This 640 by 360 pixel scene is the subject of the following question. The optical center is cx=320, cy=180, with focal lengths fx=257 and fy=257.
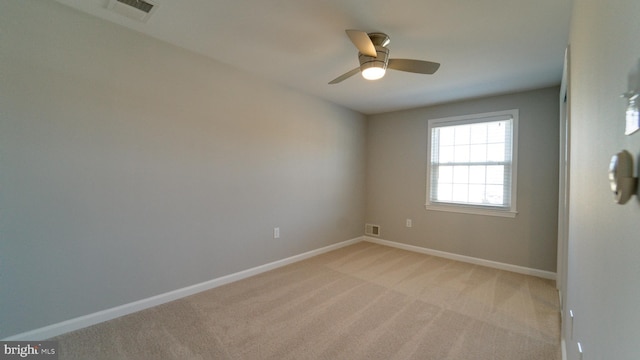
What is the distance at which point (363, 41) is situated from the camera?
1.85 meters

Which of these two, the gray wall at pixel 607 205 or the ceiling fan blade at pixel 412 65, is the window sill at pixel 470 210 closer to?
the ceiling fan blade at pixel 412 65

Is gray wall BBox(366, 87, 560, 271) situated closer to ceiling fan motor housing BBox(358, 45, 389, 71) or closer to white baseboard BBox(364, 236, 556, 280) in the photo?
white baseboard BBox(364, 236, 556, 280)

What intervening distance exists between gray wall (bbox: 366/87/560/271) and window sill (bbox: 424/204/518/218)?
60 millimetres

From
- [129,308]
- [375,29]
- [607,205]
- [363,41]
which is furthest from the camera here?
[129,308]

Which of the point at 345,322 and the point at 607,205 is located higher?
the point at 607,205

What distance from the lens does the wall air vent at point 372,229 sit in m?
4.74

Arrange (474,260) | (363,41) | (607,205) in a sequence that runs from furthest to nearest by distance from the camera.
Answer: (474,260) → (363,41) → (607,205)

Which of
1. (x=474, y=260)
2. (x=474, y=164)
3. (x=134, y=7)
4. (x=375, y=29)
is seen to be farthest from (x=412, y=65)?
(x=474, y=260)

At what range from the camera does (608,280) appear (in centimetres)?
73

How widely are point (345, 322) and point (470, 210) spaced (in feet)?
8.80

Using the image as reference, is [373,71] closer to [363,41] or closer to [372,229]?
[363,41]

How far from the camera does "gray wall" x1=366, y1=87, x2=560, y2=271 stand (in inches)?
127

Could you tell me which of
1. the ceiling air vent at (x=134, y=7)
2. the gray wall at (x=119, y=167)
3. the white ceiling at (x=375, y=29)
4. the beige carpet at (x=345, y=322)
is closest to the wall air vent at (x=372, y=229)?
the beige carpet at (x=345, y=322)

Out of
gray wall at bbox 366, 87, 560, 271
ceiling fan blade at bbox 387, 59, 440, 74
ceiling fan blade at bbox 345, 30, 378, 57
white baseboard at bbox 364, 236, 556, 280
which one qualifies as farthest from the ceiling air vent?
white baseboard at bbox 364, 236, 556, 280
